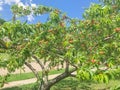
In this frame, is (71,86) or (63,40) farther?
(71,86)

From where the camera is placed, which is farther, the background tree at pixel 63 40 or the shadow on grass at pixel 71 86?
the shadow on grass at pixel 71 86

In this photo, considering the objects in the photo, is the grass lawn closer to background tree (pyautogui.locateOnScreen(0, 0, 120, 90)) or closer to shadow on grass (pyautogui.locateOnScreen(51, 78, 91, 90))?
shadow on grass (pyautogui.locateOnScreen(51, 78, 91, 90))

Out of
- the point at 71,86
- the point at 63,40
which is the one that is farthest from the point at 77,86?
the point at 63,40

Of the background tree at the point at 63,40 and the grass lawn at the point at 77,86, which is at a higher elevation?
the background tree at the point at 63,40

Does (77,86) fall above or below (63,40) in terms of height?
below

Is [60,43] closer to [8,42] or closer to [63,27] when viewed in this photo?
[63,27]

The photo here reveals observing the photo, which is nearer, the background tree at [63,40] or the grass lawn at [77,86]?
the background tree at [63,40]

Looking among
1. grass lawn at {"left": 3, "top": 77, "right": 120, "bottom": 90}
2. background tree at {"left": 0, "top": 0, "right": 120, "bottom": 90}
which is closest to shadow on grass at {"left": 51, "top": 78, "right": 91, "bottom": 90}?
grass lawn at {"left": 3, "top": 77, "right": 120, "bottom": 90}

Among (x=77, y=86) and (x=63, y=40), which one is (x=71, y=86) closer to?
(x=77, y=86)

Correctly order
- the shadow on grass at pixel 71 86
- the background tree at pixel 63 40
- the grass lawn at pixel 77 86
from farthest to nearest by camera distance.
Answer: the shadow on grass at pixel 71 86
the grass lawn at pixel 77 86
the background tree at pixel 63 40

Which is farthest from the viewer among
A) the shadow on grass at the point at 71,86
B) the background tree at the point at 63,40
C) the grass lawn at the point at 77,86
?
the shadow on grass at the point at 71,86

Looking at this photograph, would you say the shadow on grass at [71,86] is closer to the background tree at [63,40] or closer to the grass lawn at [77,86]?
the grass lawn at [77,86]

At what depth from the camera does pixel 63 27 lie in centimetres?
1040

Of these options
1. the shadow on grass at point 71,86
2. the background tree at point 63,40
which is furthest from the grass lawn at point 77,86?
the background tree at point 63,40
